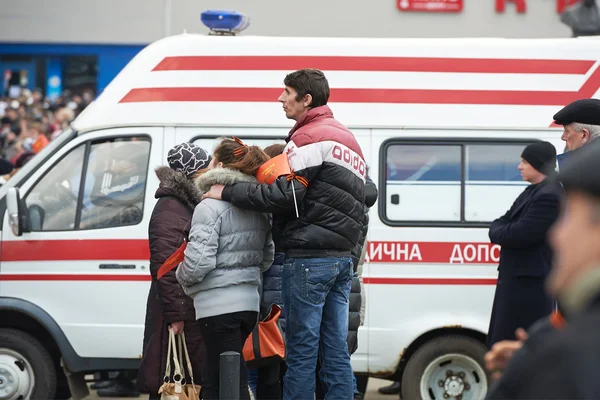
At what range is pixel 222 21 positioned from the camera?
778cm

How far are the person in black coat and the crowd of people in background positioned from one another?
640 centimetres

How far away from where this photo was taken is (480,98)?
7.39 meters

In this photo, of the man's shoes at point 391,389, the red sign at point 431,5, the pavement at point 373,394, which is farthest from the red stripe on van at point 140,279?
the red sign at point 431,5

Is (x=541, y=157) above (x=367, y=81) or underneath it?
underneath

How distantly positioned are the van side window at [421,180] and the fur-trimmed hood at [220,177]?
2109mm

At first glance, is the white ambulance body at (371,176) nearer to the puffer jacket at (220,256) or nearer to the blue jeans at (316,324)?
the blue jeans at (316,324)

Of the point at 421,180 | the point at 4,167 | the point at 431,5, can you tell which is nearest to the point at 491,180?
the point at 421,180

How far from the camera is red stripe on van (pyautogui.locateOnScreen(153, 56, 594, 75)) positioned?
7.43m

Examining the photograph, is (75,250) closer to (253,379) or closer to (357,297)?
(253,379)

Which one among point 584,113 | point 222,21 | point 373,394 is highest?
point 222,21

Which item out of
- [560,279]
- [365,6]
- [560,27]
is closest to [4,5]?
[365,6]

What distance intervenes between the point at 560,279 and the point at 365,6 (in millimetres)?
17593

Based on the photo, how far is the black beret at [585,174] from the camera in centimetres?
193

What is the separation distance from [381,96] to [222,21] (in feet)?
4.39
